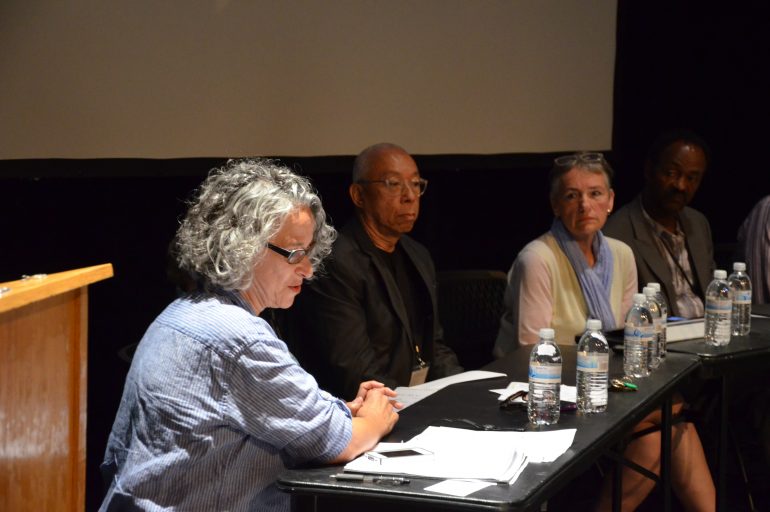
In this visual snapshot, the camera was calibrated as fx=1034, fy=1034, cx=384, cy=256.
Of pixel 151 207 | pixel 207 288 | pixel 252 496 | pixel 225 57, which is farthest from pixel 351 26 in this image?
pixel 252 496

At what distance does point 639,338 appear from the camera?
9.76ft

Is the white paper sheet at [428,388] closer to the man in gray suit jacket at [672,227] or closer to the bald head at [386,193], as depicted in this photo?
the bald head at [386,193]

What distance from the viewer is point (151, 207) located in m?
3.87

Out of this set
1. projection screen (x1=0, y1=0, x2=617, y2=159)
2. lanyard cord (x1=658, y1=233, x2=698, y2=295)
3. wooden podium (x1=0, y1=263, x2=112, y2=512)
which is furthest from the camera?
lanyard cord (x1=658, y1=233, x2=698, y2=295)

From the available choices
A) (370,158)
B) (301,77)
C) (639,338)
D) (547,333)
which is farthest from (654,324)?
(301,77)

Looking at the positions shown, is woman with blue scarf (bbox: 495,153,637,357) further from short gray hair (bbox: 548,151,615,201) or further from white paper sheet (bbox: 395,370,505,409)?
white paper sheet (bbox: 395,370,505,409)

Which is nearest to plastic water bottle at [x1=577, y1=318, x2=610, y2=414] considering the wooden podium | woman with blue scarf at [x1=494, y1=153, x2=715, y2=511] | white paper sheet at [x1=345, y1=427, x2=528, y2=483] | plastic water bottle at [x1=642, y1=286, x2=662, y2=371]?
white paper sheet at [x1=345, y1=427, x2=528, y2=483]

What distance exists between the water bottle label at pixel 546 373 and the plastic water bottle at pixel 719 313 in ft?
4.20

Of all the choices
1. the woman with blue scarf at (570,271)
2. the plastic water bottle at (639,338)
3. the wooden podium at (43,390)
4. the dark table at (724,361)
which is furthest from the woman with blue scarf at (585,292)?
the wooden podium at (43,390)

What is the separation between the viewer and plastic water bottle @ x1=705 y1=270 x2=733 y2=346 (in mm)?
3463

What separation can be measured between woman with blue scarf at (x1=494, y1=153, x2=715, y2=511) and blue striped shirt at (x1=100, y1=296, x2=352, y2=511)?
1.67 meters

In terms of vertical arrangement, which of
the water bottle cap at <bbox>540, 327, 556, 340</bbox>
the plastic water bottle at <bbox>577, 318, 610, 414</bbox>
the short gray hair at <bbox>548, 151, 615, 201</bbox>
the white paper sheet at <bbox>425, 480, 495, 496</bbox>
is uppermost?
the short gray hair at <bbox>548, 151, 615, 201</bbox>

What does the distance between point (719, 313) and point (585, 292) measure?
455 mm

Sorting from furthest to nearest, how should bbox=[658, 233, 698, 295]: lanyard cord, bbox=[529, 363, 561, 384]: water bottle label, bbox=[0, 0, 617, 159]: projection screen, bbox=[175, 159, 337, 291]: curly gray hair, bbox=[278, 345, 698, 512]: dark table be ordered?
bbox=[658, 233, 698, 295]: lanyard cord → bbox=[0, 0, 617, 159]: projection screen → bbox=[529, 363, 561, 384]: water bottle label → bbox=[175, 159, 337, 291]: curly gray hair → bbox=[278, 345, 698, 512]: dark table
